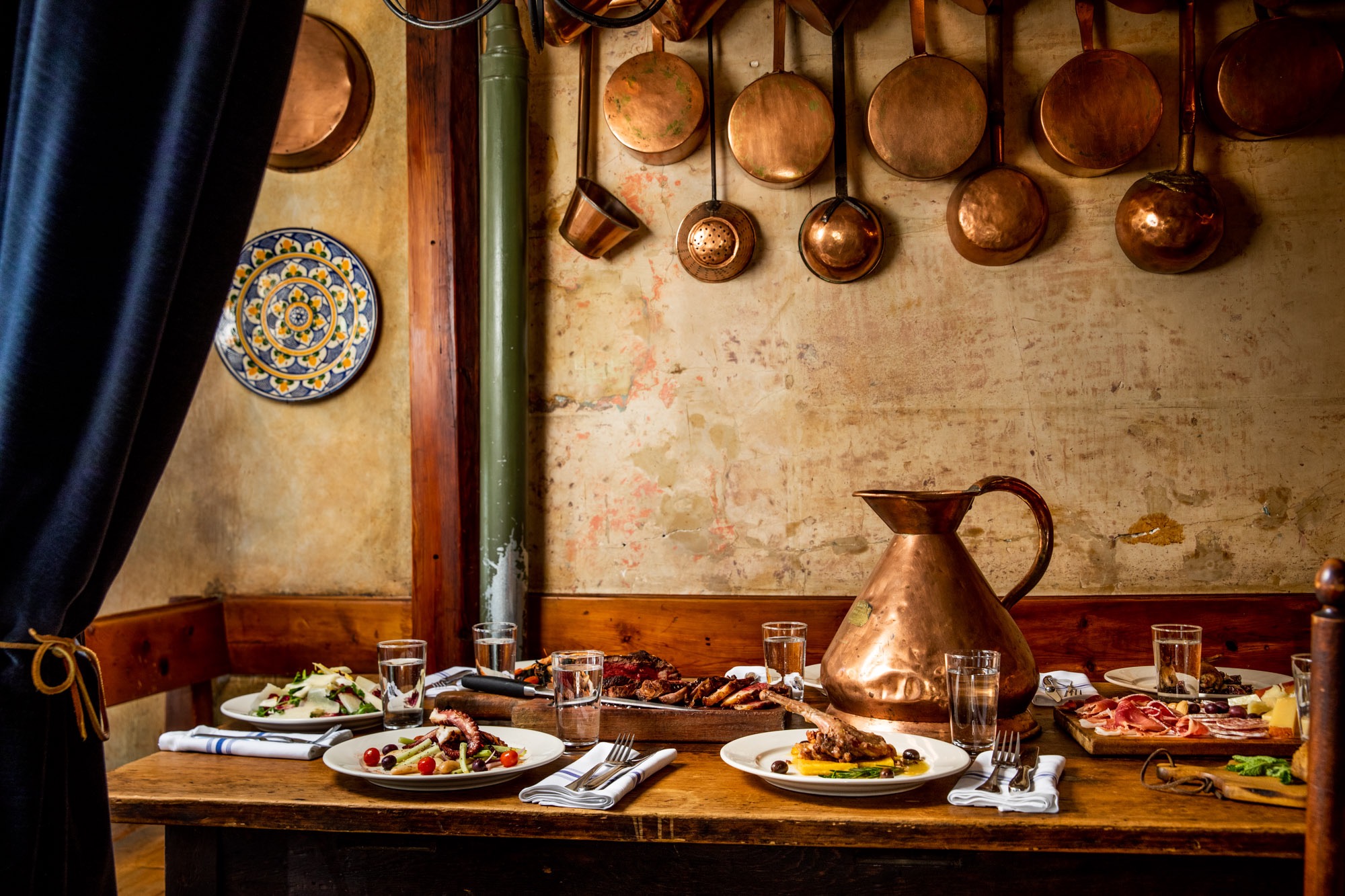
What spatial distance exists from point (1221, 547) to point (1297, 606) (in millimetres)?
229

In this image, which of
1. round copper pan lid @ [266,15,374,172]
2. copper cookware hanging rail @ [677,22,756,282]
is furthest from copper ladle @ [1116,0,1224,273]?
round copper pan lid @ [266,15,374,172]

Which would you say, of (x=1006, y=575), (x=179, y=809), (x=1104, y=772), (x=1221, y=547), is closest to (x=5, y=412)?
(x=179, y=809)

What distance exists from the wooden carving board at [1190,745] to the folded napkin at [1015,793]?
0.45 ft

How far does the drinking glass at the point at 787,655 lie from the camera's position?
1.67 meters

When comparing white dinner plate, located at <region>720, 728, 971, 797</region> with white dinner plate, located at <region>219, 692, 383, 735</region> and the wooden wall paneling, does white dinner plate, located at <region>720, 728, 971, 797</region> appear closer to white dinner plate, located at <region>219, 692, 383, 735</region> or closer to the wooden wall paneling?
white dinner plate, located at <region>219, 692, 383, 735</region>

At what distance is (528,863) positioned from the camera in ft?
4.23

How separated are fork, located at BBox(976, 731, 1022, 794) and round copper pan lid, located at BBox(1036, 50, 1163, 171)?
6.04 ft

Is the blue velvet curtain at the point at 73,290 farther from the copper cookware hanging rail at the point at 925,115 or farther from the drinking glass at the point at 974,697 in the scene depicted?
the copper cookware hanging rail at the point at 925,115

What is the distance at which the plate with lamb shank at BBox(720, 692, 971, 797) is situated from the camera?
1.25 meters

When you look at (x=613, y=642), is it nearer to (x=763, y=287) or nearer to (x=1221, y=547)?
(x=763, y=287)

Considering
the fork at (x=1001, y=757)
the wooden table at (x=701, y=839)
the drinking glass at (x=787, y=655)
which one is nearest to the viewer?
the wooden table at (x=701, y=839)

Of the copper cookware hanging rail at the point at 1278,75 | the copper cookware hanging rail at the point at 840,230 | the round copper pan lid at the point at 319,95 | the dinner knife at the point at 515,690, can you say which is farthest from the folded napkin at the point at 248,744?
the copper cookware hanging rail at the point at 1278,75

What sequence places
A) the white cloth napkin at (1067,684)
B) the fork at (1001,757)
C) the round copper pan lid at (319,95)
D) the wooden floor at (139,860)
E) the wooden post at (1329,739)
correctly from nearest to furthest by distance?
1. the wooden post at (1329,739)
2. the fork at (1001,757)
3. the white cloth napkin at (1067,684)
4. the wooden floor at (139,860)
5. the round copper pan lid at (319,95)

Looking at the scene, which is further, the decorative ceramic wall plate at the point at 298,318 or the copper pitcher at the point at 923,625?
the decorative ceramic wall plate at the point at 298,318
